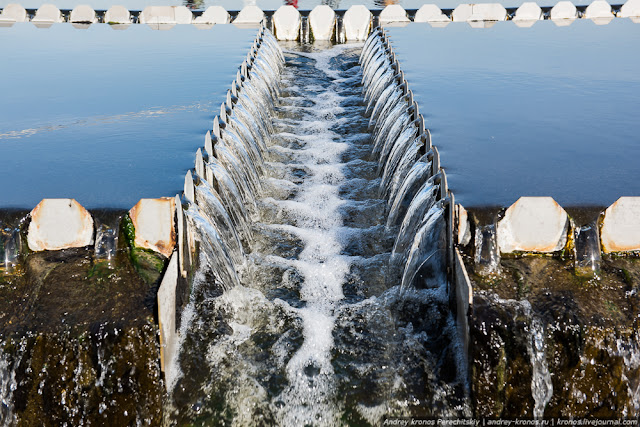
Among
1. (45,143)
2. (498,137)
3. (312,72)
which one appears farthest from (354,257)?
(312,72)

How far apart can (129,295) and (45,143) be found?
5.97m

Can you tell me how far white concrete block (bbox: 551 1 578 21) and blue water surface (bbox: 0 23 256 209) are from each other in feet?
46.1

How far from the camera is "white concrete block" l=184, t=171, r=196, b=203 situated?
8266mm

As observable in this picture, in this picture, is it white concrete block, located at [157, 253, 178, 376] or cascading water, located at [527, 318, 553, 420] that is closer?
cascading water, located at [527, 318, 553, 420]

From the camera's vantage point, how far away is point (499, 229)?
7594 millimetres

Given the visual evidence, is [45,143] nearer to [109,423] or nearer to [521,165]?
[109,423]

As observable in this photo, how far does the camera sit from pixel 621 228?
24.9ft

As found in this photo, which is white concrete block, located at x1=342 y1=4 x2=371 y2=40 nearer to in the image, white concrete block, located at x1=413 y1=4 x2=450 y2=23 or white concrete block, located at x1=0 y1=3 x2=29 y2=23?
white concrete block, located at x1=413 y1=4 x2=450 y2=23

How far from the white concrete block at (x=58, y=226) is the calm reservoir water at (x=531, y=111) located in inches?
197

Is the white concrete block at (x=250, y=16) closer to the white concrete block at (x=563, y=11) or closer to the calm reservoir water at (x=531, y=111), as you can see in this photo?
the calm reservoir water at (x=531, y=111)

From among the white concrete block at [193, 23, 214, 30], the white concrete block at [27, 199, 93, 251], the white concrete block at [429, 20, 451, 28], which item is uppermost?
the white concrete block at [429, 20, 451, 28]

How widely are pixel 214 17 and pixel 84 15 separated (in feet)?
19.7

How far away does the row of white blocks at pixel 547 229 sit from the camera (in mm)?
7531

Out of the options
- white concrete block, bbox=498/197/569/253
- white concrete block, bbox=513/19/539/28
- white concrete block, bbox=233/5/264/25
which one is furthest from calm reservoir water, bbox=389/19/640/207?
white concrete block, bbox=233/5/264/25
